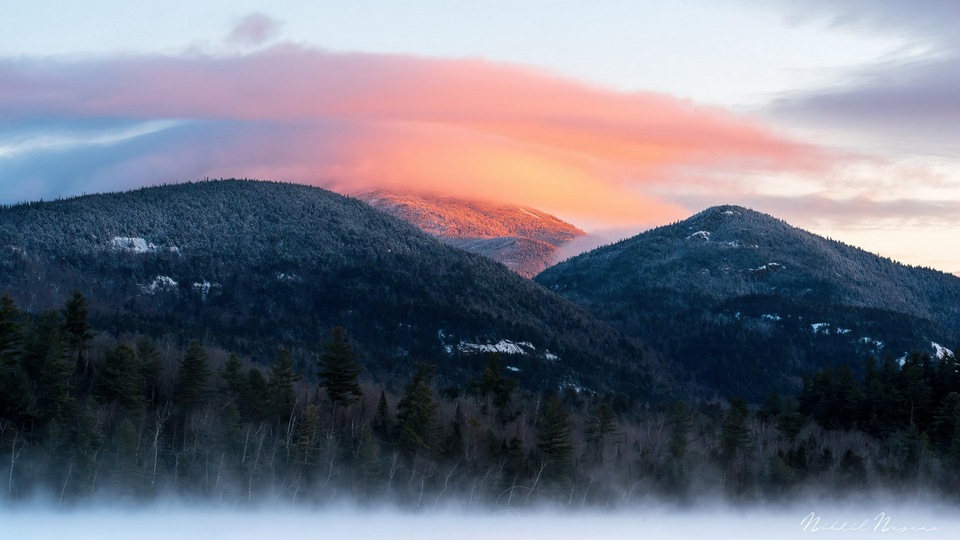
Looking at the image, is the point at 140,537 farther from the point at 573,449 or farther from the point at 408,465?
the point at 573,449

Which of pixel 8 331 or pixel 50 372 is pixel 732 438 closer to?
pixel 50 372

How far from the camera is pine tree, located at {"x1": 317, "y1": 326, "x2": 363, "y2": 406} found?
409 ft

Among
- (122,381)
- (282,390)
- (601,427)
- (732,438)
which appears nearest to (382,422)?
(282,390)

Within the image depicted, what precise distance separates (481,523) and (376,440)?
15.1 metres

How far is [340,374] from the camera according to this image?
4961 inches

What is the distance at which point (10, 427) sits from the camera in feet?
316

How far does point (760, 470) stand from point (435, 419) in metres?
32.6

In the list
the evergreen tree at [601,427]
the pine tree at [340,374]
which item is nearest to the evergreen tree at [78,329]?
the pine tree at [340,374]

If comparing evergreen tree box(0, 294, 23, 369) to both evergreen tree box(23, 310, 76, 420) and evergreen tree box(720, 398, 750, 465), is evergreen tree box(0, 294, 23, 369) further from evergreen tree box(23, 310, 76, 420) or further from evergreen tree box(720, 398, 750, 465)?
evergreen tree box(720, 398, 750, 465)

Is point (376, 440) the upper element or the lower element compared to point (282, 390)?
lower

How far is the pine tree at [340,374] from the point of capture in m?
125

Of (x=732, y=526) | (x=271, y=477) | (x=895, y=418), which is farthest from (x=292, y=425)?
(x=895, y=418)
